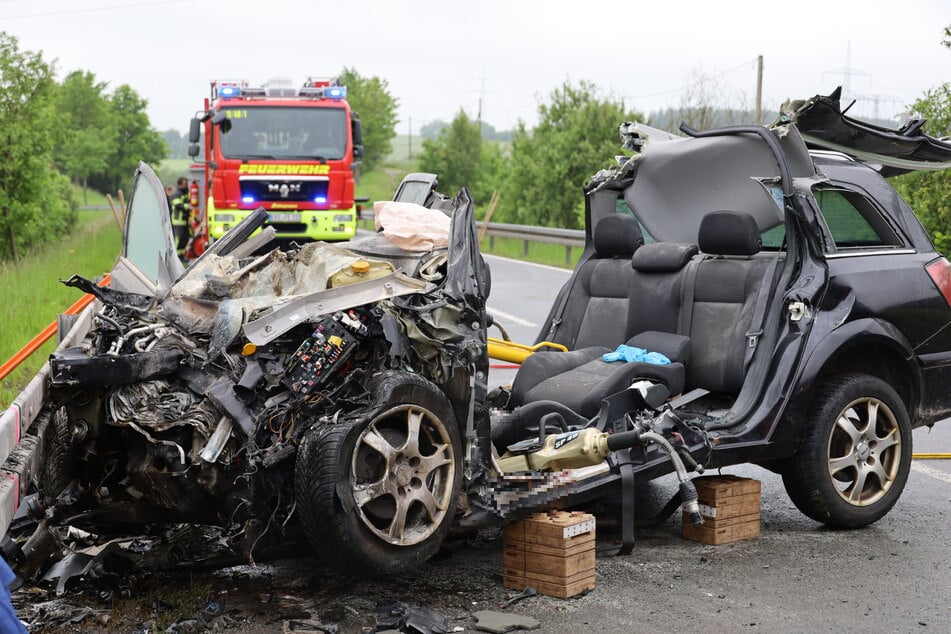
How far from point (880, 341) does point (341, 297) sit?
3.07m

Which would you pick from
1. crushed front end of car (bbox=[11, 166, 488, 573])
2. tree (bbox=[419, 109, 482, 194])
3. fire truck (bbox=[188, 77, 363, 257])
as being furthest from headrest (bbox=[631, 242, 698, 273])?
tree (bbox=[419, 109, 482, 194])

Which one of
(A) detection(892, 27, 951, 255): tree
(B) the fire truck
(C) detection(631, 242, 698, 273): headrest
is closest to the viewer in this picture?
(C) detection(631, 242, 698, 273): headrest

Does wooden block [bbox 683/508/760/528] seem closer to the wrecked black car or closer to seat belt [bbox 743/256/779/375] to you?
the wrecked black car

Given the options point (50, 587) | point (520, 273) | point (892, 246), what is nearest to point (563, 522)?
point (50, 587)

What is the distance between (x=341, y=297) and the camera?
4.67 m

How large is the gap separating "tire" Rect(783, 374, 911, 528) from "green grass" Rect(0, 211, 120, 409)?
6032 millimetres

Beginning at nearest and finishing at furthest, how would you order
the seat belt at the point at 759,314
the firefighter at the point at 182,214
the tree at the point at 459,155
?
the seat belt at the point at 759,314, the firefighter at the point at 182,214, the tree at the point at 459,155

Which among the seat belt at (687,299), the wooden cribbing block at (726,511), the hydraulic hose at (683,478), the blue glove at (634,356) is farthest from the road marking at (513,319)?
the hydraulic hose at (683,478)

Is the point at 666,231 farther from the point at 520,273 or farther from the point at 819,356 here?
the point at 520,273

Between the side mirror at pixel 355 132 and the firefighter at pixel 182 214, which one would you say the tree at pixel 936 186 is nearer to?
the side mirror at pixel 355 132

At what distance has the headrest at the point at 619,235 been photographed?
6.91 m

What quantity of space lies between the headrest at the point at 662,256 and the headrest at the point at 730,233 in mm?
273

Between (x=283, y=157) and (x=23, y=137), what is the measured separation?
17.7 feet

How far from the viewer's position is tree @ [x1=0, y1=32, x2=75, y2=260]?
874 inches
